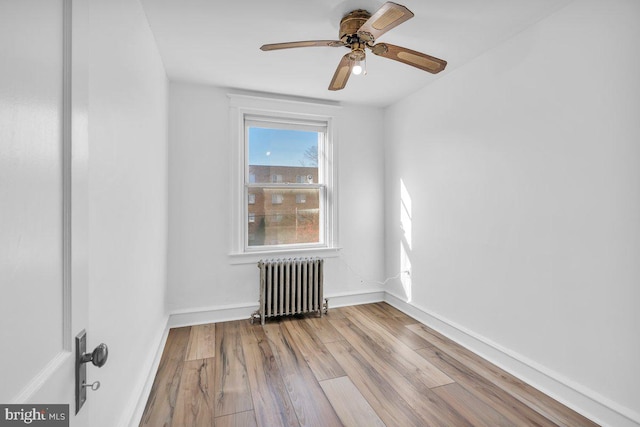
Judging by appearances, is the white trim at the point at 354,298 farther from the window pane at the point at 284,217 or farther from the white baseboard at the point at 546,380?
the white baseboard at the point at 546,380

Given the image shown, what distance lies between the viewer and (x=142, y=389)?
1896mm

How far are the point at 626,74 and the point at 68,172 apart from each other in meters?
2.51

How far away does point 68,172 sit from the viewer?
2.10 feet

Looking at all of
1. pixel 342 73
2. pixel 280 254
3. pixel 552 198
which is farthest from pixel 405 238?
pixel 342 73

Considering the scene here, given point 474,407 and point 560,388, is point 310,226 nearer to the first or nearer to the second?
point 474,407

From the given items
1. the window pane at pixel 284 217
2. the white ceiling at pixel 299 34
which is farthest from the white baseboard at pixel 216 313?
the white ceiling at pixel 299 34

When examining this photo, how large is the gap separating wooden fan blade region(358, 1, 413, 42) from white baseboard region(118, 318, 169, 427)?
247 centimetres

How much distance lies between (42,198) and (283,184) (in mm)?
3033

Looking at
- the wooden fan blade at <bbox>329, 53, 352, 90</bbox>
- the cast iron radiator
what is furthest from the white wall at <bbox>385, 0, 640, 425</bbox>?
the cast iron radiator

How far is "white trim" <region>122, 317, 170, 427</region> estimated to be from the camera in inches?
64.3

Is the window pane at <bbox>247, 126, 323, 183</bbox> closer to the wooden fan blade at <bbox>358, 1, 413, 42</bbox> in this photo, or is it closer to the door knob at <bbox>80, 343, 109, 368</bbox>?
the wooden fan blade at <bbox>358, 1, 413, 42</bbox>

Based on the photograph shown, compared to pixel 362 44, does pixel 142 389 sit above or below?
below

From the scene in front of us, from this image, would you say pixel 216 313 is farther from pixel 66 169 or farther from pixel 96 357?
pixel 66 169

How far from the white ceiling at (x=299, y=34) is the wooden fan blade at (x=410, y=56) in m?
0.26
